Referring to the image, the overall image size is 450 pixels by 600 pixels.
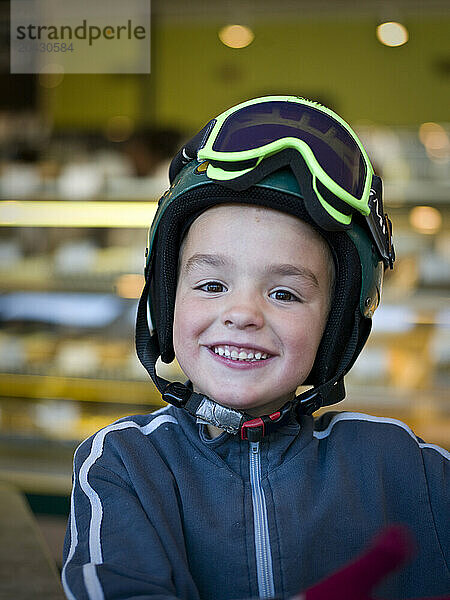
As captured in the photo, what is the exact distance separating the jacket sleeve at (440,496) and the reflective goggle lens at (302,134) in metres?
0.50

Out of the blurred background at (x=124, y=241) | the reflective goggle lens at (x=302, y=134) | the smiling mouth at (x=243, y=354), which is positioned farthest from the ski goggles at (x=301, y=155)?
the blurred background at (x=124, y=241)

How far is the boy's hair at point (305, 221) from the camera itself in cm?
114

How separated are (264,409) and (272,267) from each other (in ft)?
0.89

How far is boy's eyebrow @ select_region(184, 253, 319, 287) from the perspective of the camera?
3.76ft

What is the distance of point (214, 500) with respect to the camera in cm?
114

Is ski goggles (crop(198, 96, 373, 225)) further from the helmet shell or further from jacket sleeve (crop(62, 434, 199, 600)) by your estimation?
jacket sleeve (crop(62, 434, 199, 600))

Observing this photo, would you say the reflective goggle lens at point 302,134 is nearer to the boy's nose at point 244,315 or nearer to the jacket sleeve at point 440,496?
the boy's nose at point 244,315

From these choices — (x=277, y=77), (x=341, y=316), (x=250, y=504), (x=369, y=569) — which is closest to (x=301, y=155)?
(x=341, y=316)

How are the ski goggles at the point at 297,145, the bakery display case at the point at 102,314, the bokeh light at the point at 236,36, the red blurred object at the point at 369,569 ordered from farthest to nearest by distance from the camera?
1. the bokeh light at the point at 236,36
2. the bakery display case at the point at 102,314
3. the ski goggles at the point at 297,145
4. the red blurred object at the point at 369,569

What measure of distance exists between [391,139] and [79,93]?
88.4 inches

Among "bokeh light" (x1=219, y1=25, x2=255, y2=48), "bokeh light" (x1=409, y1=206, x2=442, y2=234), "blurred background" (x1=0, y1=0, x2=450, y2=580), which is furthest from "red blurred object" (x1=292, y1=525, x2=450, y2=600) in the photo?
"bokeh light" (x1=219, y1=25, x2=255, y2=48)

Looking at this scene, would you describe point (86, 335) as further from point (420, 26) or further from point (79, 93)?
point (420, 26)

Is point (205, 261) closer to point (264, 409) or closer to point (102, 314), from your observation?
point (264, 409)

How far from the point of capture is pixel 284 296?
1.19 m
